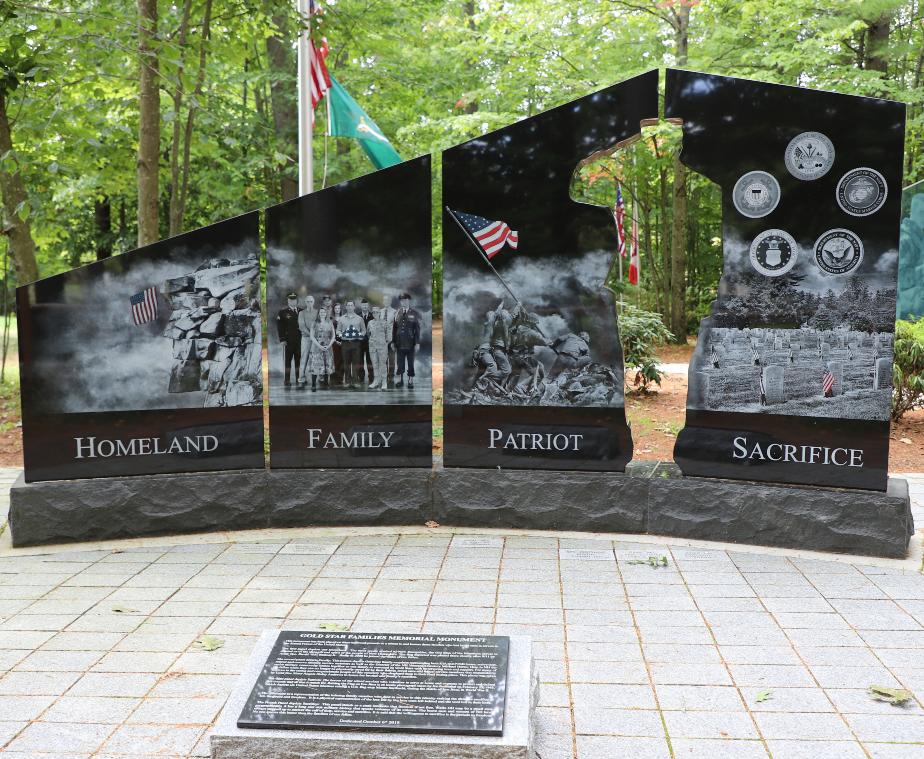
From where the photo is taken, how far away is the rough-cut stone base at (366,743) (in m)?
2.75

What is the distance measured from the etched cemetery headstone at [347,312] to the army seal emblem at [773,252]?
2.35 meters

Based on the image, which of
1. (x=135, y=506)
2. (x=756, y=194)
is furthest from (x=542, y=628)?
(x=756, y=194)

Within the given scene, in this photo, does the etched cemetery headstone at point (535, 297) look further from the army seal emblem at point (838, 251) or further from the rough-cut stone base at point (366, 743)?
Answer: the rough-cut stone base at point (366, 743)

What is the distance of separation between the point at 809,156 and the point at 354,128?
614 cm

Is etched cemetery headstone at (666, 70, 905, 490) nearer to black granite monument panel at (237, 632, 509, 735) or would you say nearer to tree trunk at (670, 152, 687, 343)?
black granite monument panel at (237, 632, 509, 735)

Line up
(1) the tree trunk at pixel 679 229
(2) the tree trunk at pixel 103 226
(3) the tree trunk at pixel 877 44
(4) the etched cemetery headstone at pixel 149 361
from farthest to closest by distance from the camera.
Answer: (2) the tree trunk at pixel 103 226
(1) the tree trunk at pixel 679 229
(3) the tree trunk at pixel 877 44
(4) the etched cemetery headstone at pixel 149 361

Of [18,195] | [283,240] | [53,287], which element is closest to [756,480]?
[283,240]

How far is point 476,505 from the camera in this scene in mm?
6535

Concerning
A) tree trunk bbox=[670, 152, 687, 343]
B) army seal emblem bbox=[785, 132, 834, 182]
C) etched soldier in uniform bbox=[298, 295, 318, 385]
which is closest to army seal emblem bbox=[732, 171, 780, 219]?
army seal emblem bbox=[785, 132, 834, 182]

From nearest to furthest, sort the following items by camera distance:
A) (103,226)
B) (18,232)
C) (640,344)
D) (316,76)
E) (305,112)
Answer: (305,112) → (316,76) → (18,232) → (640,344) → (103,226)

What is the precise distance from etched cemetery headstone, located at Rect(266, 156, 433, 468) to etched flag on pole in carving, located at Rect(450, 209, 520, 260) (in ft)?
1.03

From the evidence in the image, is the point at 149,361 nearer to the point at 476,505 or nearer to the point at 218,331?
the point at 218,331

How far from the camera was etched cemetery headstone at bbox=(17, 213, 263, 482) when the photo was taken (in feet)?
20.2

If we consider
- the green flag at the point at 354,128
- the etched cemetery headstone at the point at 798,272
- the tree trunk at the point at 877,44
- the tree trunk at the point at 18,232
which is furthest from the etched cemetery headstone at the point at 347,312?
the tree trunk at the point at 877,44
